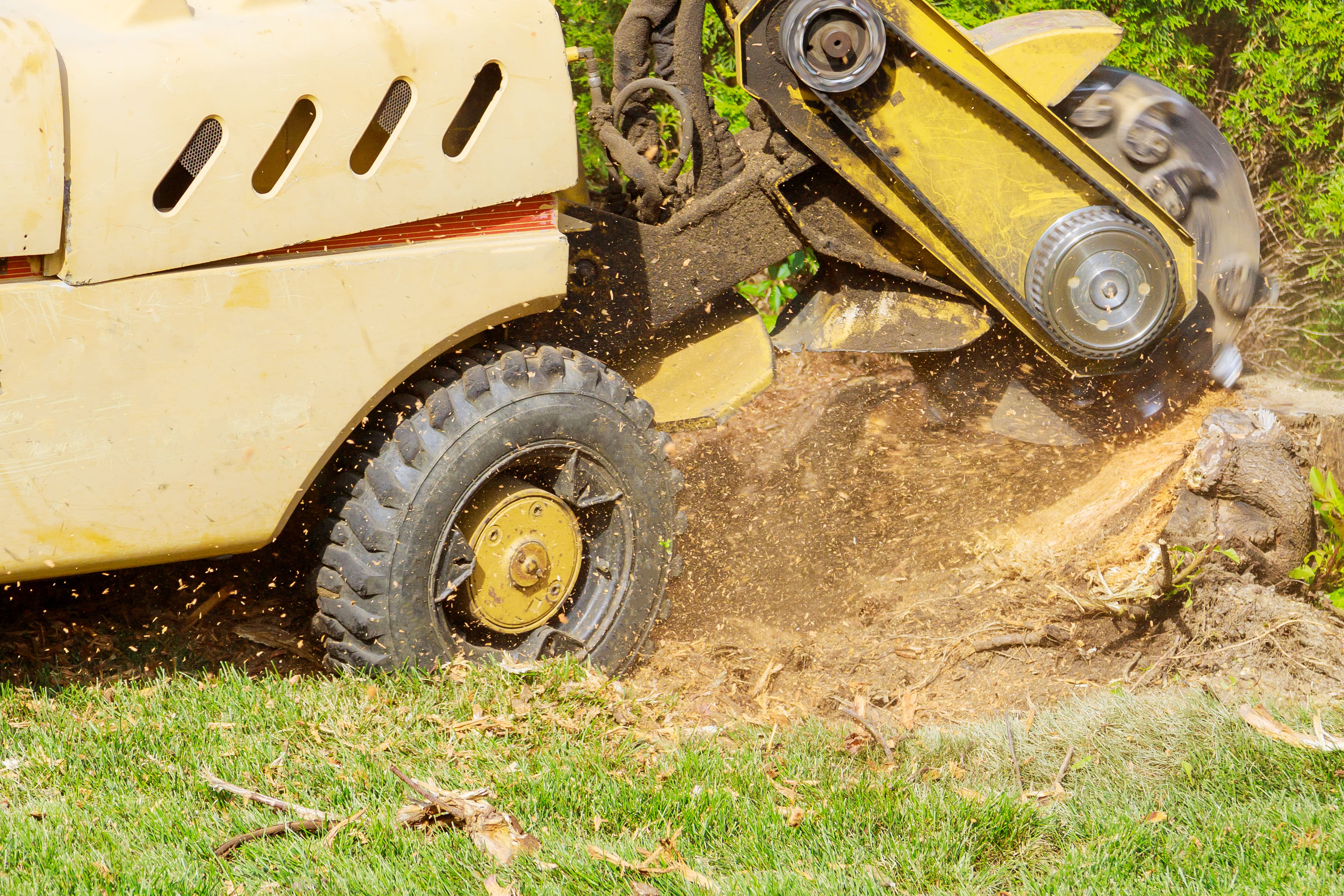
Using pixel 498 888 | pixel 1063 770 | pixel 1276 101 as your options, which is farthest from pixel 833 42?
pixel 1276 101

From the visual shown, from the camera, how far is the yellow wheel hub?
3244 mm

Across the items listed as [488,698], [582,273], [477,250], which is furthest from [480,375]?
[488,698]

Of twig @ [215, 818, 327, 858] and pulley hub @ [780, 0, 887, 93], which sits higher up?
pulley hub @ [780, 0, 887, 93]

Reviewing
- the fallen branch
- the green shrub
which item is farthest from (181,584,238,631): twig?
the green shrub

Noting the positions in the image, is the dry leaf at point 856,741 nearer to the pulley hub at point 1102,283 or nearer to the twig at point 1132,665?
the twig at point 1132,665

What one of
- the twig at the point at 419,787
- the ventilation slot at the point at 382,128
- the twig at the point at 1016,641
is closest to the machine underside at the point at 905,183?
the ventilation slot at the point at 382,128

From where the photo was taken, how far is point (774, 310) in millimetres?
6012

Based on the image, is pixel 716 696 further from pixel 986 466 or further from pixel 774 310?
pixel 774 310

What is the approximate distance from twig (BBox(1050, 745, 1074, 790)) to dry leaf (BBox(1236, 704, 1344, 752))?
1.60 feet

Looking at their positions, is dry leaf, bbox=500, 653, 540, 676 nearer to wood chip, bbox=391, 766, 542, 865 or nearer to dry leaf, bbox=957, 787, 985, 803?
wood chip, bbox=391, 766, 542, 865

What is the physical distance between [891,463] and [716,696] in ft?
4.62

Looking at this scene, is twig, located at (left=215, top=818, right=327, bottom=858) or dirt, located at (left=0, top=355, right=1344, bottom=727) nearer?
twig, located at (left=215, top=818, right=327, bottom=858)

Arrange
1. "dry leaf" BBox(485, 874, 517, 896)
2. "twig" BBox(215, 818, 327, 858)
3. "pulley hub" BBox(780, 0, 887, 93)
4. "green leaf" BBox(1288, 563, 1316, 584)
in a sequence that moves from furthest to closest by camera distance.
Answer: "green leaf" BBox(1288, 563, 1316, 584) → "pulley hub" BBox(780, 0, 887, 93) → "twig" BBox(215, 818, 327, 858) → "dry leaf" BBox(485, 874, 517, 896)

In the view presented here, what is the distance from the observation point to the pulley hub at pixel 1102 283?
3658 mm
